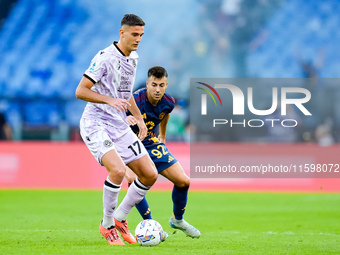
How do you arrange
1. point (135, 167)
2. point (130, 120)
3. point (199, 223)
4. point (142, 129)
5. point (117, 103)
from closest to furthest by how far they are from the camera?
point (117, 103)
point (135, 167)
point (130, 120)
point (142, 129)
point (199, 223)

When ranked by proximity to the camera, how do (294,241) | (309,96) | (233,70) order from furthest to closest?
(233,70) < (309,96) < (294,241)

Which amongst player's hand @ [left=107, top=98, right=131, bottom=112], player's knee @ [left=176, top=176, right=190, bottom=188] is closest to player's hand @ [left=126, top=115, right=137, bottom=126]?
player's hand @ [left=107, top=98, right=131, bottom=112]

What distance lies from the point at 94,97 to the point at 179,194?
1.92 metres

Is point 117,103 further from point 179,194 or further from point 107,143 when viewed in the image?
point 179,194

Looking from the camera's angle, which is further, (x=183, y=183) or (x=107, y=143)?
(x=183, y=183)

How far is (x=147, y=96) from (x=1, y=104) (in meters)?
15.5

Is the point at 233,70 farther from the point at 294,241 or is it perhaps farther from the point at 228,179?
the point at 294,241

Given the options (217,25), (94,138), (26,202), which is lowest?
(26,202)

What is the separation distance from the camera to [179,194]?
23.7 ft

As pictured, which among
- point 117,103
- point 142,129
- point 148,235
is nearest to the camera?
point 117,103

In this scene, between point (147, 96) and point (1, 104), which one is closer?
point (147, 96)

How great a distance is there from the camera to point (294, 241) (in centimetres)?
695

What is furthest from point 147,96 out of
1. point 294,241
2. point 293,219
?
point 293,219

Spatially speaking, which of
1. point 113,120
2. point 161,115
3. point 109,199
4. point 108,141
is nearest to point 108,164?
point 108,141
